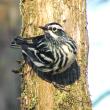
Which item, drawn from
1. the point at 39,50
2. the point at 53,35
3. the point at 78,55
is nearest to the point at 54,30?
the point at 53,35

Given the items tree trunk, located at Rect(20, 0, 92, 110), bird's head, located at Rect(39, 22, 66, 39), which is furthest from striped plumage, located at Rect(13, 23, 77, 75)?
tree trunk, located at Rect(20, 0, 92, 110)

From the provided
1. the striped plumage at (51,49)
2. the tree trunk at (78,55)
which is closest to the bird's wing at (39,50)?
the striped plumage at (51,49)

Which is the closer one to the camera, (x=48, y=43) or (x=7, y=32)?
(x=48, y=43)

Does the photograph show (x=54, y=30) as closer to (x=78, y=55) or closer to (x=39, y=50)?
(x=39, y=50)

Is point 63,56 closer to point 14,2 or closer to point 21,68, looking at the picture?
point 21,68

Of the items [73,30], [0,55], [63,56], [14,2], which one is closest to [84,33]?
[73,30]

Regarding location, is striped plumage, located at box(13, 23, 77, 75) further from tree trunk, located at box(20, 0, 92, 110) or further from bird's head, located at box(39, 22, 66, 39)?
tree trunk, located at box(20, 0, 92, 110)
